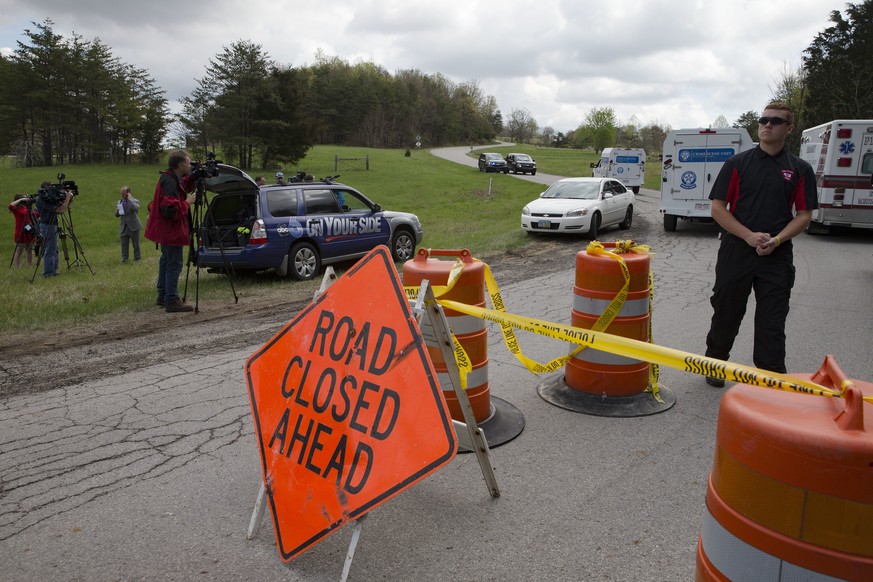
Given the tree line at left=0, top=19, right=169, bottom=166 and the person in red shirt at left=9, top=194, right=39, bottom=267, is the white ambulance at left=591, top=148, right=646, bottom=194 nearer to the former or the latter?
the person in red shirt at left=9, top=194, right=39, bottom=267

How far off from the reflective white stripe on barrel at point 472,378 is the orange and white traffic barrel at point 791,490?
238 centimetres

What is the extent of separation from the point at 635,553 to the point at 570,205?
1344 centimetres

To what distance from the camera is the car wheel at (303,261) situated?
35.2 ft

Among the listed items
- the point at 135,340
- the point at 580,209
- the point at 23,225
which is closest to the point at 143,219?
the point at 23,225

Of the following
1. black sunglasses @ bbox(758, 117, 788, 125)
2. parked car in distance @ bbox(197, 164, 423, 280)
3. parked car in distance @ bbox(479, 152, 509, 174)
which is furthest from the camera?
parked car in distance @ bbox(479, 152, 509, 174)

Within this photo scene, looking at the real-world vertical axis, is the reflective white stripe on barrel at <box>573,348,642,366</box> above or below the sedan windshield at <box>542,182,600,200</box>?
below

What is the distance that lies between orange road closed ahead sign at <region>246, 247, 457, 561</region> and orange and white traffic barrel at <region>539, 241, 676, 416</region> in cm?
217

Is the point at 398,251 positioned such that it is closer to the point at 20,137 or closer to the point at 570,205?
the point at 570,205

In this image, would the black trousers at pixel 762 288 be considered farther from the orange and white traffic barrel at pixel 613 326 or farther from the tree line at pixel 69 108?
the tree line at pixel 69 108

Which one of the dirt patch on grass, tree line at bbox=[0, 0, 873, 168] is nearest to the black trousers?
the dirt patch on grass

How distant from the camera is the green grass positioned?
8953mm

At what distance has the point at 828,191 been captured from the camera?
1480 cm

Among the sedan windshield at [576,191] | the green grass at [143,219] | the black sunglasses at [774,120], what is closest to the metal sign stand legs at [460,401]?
the black sunglasses at [774,120]

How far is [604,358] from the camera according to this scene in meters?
4.77
